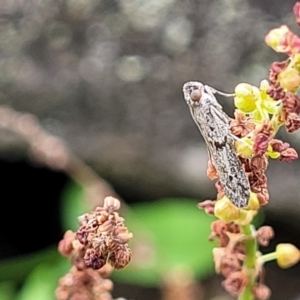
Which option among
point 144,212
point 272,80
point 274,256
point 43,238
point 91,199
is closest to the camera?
point 272,80

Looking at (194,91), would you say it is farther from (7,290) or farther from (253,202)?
(7,290)

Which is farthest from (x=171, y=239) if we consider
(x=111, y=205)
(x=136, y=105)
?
(x=111, y=205)

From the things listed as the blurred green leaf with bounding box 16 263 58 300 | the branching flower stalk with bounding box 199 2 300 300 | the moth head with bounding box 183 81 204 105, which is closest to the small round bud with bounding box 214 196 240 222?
the branching flower stalk with bounding box 199 2 300 300

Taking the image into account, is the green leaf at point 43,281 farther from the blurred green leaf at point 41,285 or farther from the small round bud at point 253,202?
the small round bud at point 253,202

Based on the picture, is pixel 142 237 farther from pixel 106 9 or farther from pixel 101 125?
pixel 106 9

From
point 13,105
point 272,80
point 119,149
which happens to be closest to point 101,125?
point 119,149

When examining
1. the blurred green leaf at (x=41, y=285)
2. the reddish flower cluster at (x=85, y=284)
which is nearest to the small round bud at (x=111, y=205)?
the reddish flower cluster at (x=85, y=284)

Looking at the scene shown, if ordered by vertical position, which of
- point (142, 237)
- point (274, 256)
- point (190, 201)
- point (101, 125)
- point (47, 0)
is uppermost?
point (47, 0)
